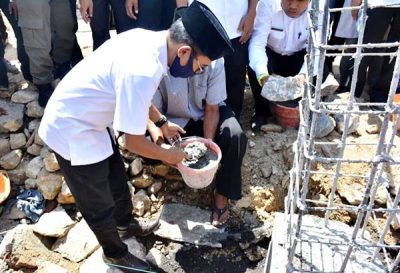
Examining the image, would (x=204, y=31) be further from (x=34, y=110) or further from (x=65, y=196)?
(x=34, y=110)

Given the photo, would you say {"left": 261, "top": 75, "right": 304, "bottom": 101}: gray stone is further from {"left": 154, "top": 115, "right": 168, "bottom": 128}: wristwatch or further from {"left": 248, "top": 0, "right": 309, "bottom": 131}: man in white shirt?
{"left": 154, "top": 115, "right": 168, "bottom": 128}: wristwatch

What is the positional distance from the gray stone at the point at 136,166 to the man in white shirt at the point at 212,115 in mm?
493

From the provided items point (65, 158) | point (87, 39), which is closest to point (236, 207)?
point (65, 158)

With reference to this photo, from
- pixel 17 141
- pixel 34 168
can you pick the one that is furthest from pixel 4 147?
pixel 34 168

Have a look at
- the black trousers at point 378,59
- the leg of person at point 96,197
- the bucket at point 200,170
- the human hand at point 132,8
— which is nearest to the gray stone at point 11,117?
the human hand at point 132,8

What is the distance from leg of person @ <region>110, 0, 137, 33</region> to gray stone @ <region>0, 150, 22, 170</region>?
1527 millimetres

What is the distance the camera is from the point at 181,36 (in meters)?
2.27

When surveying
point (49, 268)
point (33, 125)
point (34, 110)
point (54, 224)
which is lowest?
point (49, 268)

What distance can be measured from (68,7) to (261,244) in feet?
8.98

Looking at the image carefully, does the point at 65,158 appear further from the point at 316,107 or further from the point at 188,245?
the point at 316,107

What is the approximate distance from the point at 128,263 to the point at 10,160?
1.55 m

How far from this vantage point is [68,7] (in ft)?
13.1

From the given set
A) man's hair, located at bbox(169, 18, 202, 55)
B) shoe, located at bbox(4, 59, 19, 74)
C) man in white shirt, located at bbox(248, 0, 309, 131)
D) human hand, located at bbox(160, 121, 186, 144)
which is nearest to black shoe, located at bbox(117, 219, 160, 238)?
human hand, located at bbox(160, 121, 186, 144)

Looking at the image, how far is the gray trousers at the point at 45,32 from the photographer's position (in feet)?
12.3
